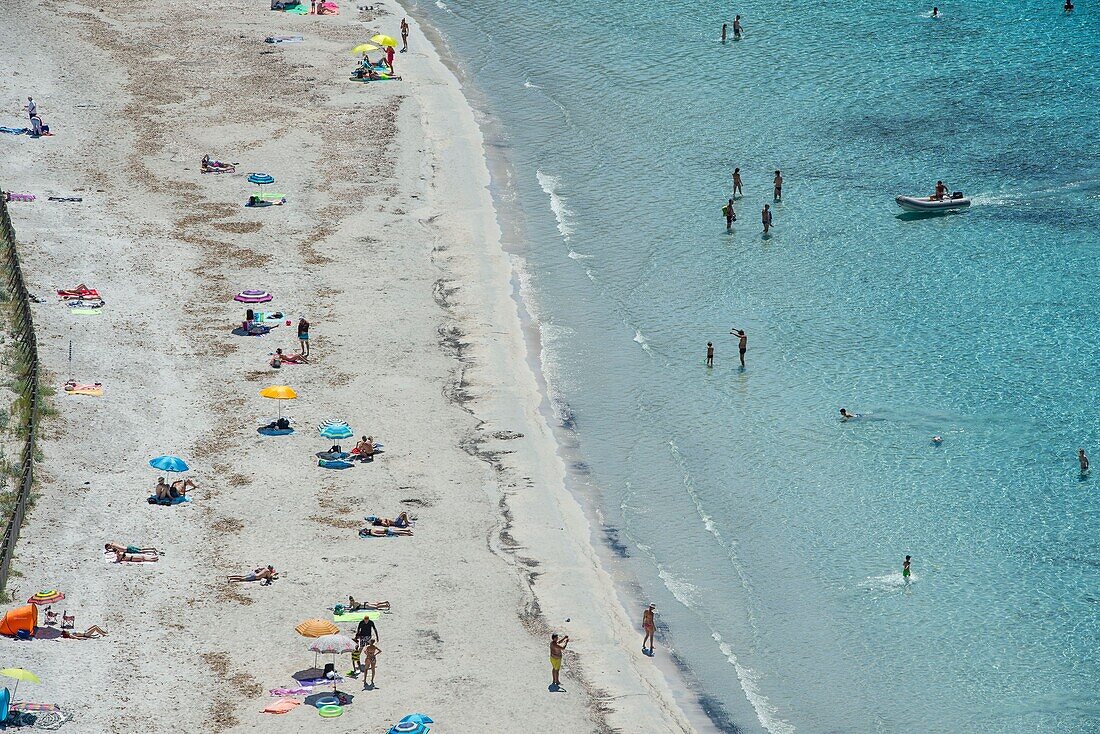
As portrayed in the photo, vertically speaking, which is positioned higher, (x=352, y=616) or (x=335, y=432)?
(x=335, y=432)

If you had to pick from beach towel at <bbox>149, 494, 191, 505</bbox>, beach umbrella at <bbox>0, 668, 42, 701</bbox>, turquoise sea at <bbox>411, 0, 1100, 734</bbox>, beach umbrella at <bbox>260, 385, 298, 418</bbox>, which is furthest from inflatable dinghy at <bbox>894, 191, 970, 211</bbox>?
beach umbrella at <bbox>0, 668, 42, 701</bbox>

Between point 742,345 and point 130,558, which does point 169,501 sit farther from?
point 742,345

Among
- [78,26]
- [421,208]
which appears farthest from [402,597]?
[78,26]

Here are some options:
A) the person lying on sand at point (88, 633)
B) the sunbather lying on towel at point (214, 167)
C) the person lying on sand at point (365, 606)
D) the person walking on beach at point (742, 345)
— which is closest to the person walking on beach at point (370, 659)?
the person lying on sand at point (365, 606)

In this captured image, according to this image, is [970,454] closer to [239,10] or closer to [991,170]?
[991,170]

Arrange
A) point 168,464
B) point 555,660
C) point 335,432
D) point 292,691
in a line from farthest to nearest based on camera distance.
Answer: point 335,432 → point 168,464 → point 555,660 → point 292,691

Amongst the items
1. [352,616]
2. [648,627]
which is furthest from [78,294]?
[648,627]
